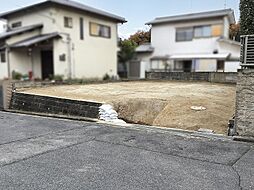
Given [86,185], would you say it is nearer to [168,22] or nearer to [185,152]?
[185,152]

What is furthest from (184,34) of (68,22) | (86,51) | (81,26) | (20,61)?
(20,61)

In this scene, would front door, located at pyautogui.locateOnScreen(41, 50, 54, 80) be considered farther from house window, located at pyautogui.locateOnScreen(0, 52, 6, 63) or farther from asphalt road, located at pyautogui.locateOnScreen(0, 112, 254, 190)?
asphalt road, located at pyautogui.locateOnScreen(0, 112, 254, 190)

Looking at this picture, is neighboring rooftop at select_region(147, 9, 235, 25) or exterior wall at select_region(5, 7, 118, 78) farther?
neighboring rooftop at select_region(147, 9, 235, 25)

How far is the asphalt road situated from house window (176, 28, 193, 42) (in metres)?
18.9

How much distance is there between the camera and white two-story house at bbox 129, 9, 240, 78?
68.1 feet

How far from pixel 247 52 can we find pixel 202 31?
60.0 feet

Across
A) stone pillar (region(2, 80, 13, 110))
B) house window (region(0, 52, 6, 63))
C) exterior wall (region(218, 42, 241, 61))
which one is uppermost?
exterior wall (region(218, 42, 241, 61))

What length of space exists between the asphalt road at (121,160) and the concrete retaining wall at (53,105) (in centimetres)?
159

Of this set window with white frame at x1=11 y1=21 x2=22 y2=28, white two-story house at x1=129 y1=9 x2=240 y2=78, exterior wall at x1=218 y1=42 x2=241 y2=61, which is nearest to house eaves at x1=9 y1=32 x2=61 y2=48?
window with white frame at x1=11 y1=21 x2=22 y2=28

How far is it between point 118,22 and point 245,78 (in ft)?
59.9

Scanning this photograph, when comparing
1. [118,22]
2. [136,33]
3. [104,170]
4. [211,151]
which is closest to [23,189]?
[104,170]

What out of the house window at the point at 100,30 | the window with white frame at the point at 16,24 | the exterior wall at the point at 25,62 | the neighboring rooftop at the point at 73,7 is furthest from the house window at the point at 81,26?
the window with white frame at the point at 16,24

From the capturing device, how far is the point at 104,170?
3182 millimetres

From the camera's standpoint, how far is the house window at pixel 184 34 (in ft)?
74.0
